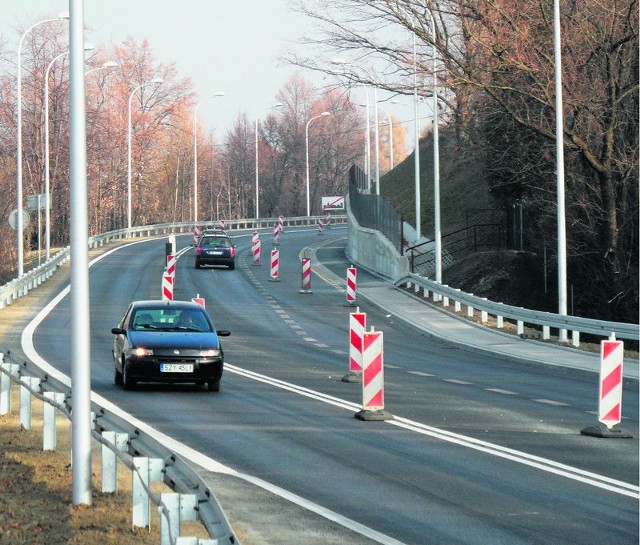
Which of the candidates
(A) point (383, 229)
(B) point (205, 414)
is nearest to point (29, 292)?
(A) point (383, 229)

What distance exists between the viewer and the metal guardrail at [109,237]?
45469mm

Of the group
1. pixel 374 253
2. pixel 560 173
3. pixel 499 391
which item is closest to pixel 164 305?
pixel 499 391

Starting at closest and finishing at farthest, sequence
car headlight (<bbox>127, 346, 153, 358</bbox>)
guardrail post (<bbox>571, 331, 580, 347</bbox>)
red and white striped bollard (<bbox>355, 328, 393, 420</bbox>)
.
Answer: red and white striped bollard (<bbox>355, 328, 393, 420</bbox>) < car headlight (<bbox>127, 346, 153, 358</bbox>) < guardrail post (<bbox>571, 331, 580, 347</bbox>)

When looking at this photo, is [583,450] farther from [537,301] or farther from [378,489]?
[537,301]

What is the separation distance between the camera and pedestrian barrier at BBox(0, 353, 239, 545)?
821cm

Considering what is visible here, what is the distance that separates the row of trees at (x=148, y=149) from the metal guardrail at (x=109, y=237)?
167 inches

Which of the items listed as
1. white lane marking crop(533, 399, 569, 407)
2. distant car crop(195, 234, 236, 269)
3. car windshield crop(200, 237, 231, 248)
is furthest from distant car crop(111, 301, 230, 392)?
car windshield crop(200, 237, 231, 248)

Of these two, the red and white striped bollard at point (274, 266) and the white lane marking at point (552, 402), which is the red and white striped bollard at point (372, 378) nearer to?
the white lane marking at point (552, 402)

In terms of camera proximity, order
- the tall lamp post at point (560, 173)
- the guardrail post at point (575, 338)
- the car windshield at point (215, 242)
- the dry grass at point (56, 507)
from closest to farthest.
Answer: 1. the dry grass at point (56, 507)
2. the guardrail post at point (575, 338)
3. the tall lamp post at point (560, 173)
4. the car windshield at point (215, 242)

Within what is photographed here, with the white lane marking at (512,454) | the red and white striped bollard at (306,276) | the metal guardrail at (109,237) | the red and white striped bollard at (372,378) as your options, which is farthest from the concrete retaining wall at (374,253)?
the red and white striped bollard at (372,378)

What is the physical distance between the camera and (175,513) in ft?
27.2

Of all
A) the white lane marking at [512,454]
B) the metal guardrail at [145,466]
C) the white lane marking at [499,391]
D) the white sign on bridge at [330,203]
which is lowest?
the white lane marking at [499,391]

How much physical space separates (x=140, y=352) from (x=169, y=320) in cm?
137

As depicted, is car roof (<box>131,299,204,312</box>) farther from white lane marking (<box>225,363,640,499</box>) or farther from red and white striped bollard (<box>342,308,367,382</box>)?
white lane marking (<box>225,363,640,499</box>)
